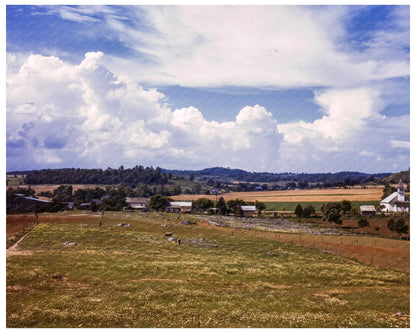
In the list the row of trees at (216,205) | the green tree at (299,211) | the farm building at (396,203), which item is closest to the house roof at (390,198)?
the farm building at (396,203)

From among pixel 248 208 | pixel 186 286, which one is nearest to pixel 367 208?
pixel 248 208

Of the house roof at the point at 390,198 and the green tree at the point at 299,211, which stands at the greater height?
the house roof at the point at 390,198

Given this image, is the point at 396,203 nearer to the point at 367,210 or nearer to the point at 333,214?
the point at 367,210

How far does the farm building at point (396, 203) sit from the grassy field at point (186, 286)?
330 feet

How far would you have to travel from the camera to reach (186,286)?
37.6m

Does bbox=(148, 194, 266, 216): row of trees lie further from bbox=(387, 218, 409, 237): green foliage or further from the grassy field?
the grassy field

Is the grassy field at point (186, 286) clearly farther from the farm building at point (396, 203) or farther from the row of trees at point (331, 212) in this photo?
the farm building at point (396, 203)

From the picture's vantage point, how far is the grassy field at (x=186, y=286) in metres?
26.2

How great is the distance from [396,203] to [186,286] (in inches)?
5676

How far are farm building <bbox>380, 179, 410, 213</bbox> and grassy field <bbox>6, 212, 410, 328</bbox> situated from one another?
100653 millimetres
